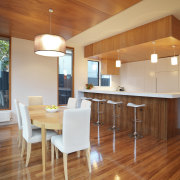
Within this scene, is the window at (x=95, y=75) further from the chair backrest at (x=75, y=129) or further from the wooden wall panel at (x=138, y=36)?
the chair backrest at (x=75, y=129)

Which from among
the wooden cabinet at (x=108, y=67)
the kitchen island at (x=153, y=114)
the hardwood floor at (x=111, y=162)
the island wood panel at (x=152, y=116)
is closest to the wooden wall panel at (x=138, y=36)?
the wooden cabinet at (x=108, y=67)

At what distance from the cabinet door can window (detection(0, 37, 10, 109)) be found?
5.46 meters

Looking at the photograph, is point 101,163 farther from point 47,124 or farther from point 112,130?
point 112,130

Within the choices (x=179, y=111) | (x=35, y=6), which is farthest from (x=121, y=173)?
(x=35, y=6)

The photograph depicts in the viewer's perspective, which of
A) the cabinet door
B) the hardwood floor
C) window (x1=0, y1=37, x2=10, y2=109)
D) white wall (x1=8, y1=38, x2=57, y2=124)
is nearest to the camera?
the hardwood floor

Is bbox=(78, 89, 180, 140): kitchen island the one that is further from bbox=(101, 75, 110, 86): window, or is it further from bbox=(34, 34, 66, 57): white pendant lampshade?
bbox=(101, 75, 110, 86): window

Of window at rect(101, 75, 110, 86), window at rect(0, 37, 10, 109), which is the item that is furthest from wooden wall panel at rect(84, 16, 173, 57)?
window at rect(0, 37, 10, 109)

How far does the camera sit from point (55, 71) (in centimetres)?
542

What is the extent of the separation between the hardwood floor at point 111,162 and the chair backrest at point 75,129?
0.46 meters

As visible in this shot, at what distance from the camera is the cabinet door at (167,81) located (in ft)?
17.3

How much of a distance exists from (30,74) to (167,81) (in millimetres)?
4993

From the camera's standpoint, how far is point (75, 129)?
1887 mm

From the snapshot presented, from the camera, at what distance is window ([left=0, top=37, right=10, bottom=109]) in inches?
178

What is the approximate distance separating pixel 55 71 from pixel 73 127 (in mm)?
3898
